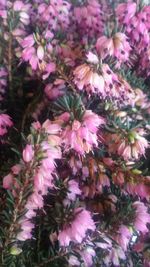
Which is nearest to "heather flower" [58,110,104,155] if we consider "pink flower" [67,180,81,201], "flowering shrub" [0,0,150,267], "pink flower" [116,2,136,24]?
"flowering shrub" [0,0,150,267]

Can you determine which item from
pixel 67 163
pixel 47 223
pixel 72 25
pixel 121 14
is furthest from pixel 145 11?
pixel 47 223

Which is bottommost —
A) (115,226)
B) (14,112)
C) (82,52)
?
(115,226)

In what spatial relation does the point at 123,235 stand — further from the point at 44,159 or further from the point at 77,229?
the point at 44,159

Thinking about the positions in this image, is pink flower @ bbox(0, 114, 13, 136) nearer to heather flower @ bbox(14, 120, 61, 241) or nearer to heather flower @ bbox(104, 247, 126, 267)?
heather flower @ bbox(14, 120, 61, 241)

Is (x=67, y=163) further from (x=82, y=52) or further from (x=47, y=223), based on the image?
(x=82, y=52)

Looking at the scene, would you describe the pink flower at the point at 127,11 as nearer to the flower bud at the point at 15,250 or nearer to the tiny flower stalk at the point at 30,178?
Result: the tiny flower stalk at the point at 30,178

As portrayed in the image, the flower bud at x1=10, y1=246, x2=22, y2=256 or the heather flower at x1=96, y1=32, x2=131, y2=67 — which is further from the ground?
the heather flower at x1=96, y1=32, x2=131, y2=67

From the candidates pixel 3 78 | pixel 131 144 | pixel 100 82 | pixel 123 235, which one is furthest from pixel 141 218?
pixel 3 78
